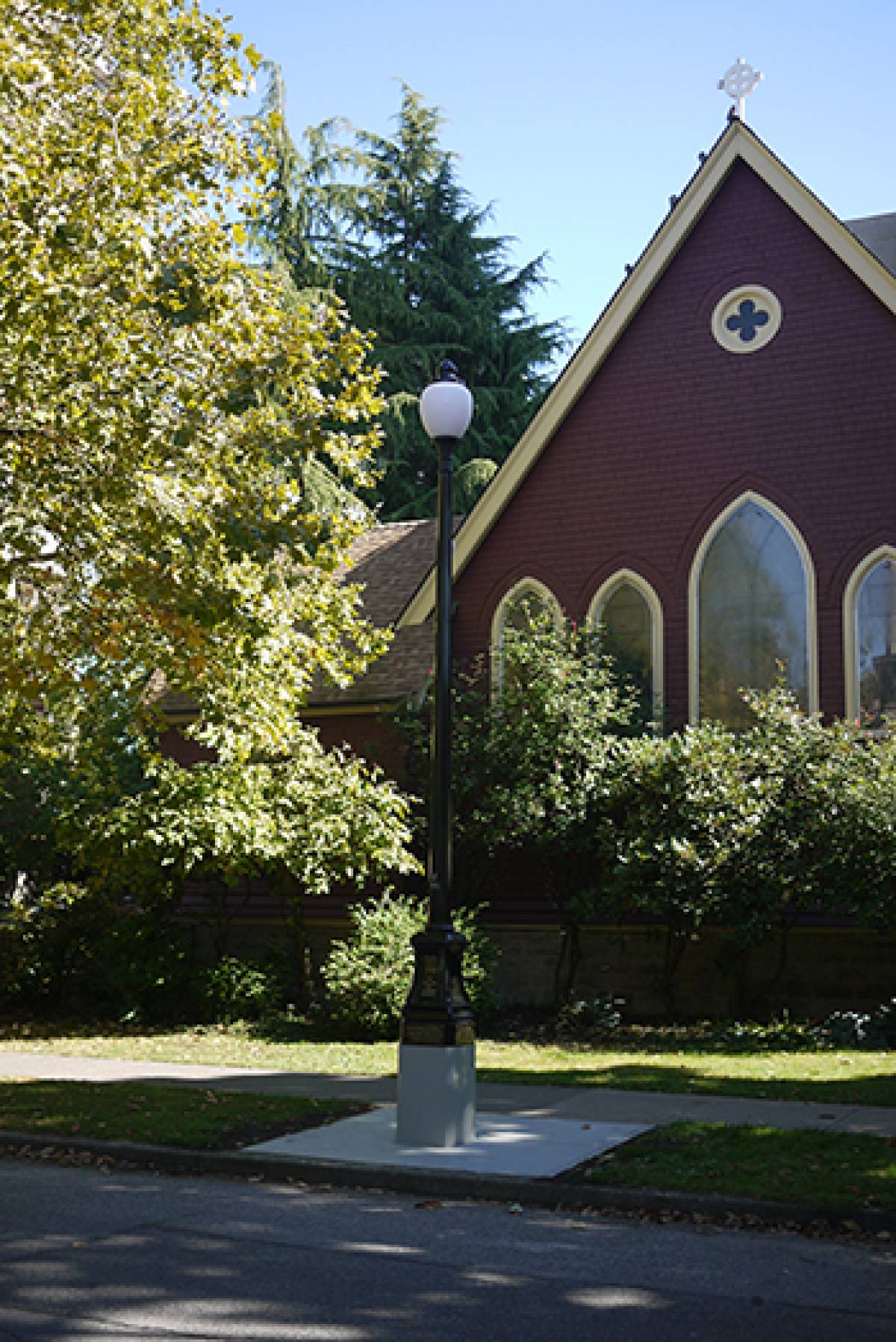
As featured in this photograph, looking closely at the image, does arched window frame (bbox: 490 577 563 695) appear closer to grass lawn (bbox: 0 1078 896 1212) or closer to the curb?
grass lawn (bbox: 0 1078 896 1212)

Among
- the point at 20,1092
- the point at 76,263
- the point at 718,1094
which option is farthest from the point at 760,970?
the point at 76,263

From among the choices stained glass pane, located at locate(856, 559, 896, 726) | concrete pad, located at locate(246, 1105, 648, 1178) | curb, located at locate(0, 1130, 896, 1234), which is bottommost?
curb, located at locate(0, 1130, 896, 1234)

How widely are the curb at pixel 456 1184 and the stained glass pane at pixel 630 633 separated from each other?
1037 cm

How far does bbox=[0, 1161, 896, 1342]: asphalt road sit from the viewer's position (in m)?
5.39

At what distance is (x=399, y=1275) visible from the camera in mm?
6133

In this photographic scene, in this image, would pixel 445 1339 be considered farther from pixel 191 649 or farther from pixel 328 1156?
pixel 191 649

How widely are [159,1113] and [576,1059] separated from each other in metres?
5.08

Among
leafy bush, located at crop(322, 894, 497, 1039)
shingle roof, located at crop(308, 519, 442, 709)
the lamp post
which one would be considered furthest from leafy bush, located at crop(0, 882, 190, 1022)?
the lamp post

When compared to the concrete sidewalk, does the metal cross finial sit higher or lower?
higher

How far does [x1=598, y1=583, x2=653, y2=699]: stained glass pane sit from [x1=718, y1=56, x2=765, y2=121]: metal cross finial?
6.70m

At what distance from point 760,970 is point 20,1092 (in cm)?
913

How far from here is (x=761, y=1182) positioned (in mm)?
7531

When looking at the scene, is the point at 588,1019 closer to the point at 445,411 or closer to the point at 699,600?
the point at 699,600

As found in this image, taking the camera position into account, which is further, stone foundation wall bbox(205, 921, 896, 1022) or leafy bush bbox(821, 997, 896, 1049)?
stone foundation wall bbox(205, 921, 896, 1022)
